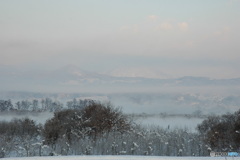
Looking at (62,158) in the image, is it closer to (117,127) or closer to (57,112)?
(117,127)

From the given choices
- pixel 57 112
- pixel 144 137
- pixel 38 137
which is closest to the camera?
pixel 144 137

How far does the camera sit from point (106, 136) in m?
24.5

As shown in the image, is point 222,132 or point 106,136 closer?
point 106,136

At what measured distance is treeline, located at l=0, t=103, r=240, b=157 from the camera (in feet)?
71.3

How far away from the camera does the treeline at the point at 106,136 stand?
21.7 m

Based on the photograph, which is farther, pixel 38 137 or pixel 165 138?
pixel 38 137

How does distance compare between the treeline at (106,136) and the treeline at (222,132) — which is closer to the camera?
the treeline at (106,136)

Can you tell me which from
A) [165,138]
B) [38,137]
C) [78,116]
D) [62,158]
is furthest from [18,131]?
[62,158]

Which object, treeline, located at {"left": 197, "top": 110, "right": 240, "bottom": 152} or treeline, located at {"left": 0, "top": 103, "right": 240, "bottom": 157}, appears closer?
treeline, located at {"left": 0, "top": 103, "right": 240, "bottom": 157}

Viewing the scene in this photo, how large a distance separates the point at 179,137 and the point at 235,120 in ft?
19.0

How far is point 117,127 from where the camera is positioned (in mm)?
28188

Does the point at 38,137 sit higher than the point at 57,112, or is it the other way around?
the point at 57,112

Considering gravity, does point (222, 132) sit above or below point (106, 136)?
above

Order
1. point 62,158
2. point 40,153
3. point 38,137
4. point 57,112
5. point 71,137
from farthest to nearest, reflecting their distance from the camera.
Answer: point 57,112 < point 38,137 < point 71,137 < point 40,153 < point 62,158
